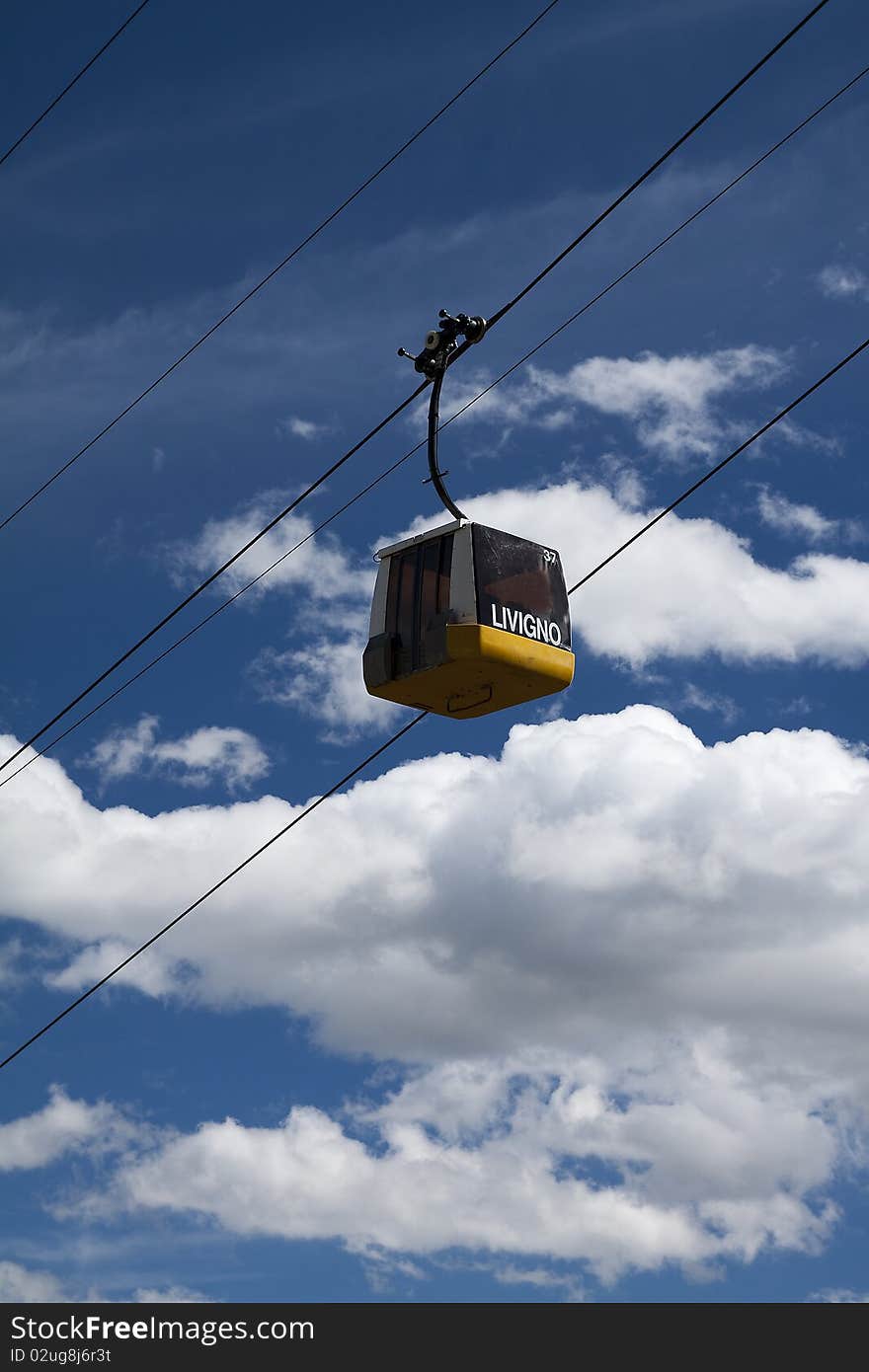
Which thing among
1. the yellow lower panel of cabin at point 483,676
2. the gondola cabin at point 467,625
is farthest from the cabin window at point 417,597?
the yellow lower panel of cabin at point 483,676

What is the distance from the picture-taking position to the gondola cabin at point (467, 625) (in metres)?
17.1

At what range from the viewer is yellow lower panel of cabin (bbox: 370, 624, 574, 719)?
55.6ft

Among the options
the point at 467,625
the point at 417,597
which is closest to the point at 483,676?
the point at 467,625

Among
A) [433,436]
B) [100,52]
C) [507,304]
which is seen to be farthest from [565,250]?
[100,52]

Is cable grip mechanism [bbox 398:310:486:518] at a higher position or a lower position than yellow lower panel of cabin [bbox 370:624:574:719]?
higher

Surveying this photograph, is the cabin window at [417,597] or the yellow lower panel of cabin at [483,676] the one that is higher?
the cabin window at [417,597]

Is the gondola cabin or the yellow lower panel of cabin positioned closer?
the yellow lower panel of cabin

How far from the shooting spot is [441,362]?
17.3 metres

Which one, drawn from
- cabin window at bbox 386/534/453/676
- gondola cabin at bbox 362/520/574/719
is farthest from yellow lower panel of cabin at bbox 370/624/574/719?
cabin window at bbox 386/534/453/676

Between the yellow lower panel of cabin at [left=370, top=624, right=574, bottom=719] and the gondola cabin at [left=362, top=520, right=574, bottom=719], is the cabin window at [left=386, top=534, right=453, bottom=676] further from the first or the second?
the yellow lower panel of cabin at [left=370, top=624, right=574, bottom=719]

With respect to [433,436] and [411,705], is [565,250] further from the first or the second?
[411,705]

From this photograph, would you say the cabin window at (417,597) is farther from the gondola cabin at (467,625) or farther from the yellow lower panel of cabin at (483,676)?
the yellow lower panel of cabin at (483,676)

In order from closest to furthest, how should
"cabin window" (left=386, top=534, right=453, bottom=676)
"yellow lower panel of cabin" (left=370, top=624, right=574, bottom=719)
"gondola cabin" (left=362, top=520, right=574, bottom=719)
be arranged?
"yellow lower panel of cabin" (left=370, top=624, right=574, bottom=719), "gondola cabin" (left=362, top=520, right=574, bottom=719), "cabin window" (left=386, top=534, right=453, bottom=676)

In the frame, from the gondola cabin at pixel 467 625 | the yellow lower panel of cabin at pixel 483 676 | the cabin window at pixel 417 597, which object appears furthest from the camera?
the cabin window at pixel 417 597
